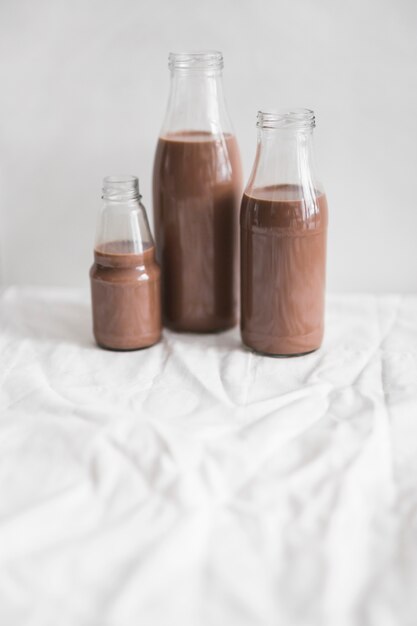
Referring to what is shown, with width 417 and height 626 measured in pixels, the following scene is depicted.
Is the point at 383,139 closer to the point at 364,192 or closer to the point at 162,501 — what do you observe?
the point at 364,192

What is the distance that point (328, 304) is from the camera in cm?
128

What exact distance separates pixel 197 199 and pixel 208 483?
425mm

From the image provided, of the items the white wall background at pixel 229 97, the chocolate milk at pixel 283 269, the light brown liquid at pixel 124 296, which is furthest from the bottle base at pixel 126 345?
the white wall background at pixel 229 97

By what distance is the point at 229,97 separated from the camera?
1222 millimetres

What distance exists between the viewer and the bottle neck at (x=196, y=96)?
3.53ft

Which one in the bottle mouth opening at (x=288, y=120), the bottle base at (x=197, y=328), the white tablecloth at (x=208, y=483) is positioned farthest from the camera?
the bottle base at (x=197, y=328)

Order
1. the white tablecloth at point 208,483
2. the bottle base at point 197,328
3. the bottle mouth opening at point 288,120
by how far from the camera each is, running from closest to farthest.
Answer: the white tablecloth at point 208,483, the bottle mouth opening at point 288,120, the bottle base at point 197,328

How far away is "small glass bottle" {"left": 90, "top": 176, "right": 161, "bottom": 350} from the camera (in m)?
1.09

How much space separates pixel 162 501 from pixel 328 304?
0.56 meters

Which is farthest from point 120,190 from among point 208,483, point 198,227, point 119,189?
point 208,483

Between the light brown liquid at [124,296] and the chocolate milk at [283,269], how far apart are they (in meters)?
0.12

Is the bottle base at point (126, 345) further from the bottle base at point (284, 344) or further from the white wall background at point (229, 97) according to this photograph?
the white wall background at point (229, 97)

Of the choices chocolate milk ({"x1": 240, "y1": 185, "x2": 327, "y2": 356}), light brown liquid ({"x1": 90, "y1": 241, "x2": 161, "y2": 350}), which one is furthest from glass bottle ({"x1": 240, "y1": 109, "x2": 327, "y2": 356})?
light brown liquid ({"x1": 90, "y1": 241, "x2": 161, "y2": 350})

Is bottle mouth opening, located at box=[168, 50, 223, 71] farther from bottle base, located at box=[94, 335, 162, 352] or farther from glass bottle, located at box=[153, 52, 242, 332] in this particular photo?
bottle base, located at box=[94, 335, 162, 352]
